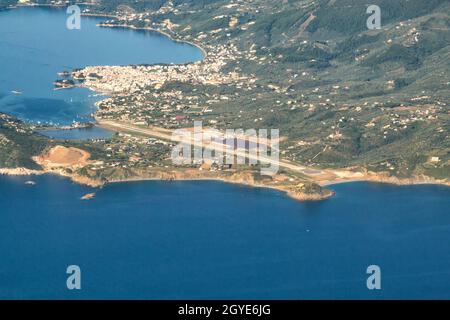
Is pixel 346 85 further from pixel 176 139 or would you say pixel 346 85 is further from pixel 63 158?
pixel 63 158

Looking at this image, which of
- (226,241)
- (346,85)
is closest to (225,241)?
(226,241)

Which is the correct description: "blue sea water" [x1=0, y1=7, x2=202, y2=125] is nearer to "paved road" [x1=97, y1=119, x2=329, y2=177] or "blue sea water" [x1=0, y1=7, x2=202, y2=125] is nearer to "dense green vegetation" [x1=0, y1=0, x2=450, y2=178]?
"paved road" [x1=97, y1=119, x2=329, y2=177]

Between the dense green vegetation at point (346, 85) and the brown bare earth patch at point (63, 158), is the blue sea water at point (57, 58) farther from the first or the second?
the brown bare earth patch at point (63, 158)

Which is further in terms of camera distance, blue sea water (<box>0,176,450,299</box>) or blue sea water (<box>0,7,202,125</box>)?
blue sea water (<box>0,7,202,125</box>)

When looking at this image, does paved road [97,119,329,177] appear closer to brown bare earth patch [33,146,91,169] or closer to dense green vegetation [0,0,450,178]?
dense green vegetation [0,0,450,178]

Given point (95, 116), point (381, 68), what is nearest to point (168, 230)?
point (95, 116)

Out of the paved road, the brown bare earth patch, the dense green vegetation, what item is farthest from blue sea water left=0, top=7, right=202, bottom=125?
the brown bare earth patch

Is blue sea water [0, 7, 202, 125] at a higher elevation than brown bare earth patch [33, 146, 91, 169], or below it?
higher
